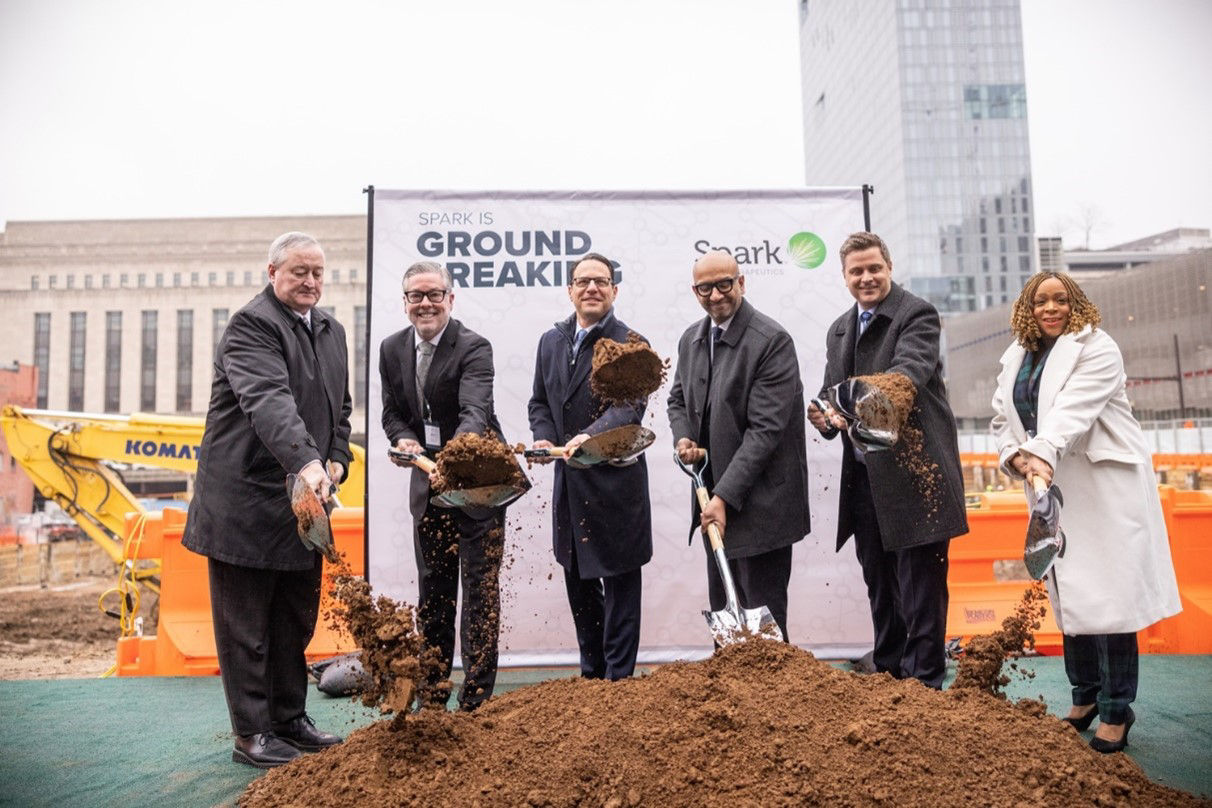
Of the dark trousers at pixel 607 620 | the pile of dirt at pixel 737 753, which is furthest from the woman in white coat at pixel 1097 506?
the dark trousers at pixel 607 620

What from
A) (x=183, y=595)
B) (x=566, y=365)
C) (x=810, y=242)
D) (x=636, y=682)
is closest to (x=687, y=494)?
(x=566, y=365)

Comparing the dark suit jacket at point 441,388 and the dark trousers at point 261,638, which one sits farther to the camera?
the dark suit jacket at point 441,388

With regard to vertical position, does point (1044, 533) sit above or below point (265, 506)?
below

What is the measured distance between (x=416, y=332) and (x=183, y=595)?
2422 millimetres

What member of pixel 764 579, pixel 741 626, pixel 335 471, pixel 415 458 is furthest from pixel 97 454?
pixel 741 626

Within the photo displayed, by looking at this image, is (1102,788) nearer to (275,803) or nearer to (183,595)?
(275,803)

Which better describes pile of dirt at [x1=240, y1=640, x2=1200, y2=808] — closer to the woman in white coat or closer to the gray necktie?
the woman in white coat

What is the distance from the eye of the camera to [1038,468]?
2.49m

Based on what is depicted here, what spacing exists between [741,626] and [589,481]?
2.93ft

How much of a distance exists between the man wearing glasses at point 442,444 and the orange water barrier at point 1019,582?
2.53 meters

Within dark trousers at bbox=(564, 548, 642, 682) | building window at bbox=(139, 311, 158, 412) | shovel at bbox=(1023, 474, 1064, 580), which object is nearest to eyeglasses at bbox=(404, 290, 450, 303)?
dark trousers at bbox=(564, 548, 642, 682)

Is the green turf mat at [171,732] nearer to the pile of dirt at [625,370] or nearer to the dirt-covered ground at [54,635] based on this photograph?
the pile of dirt at [625,370]

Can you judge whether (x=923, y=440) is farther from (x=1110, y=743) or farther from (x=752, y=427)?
(x=1110, y=743)

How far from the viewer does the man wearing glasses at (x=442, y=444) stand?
310 cm
